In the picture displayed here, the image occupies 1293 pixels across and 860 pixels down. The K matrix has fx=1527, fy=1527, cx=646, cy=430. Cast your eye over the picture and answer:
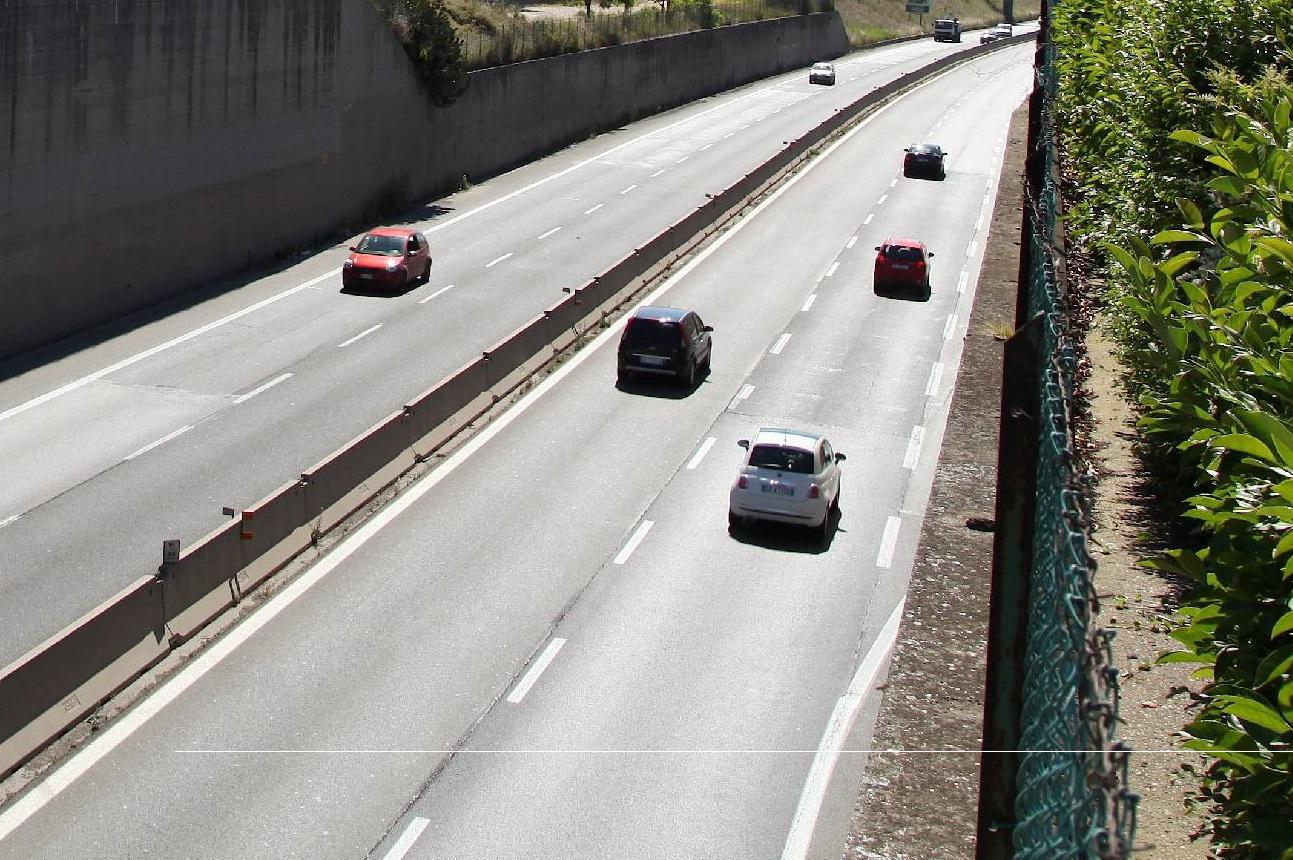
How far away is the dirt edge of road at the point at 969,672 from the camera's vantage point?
5766mm

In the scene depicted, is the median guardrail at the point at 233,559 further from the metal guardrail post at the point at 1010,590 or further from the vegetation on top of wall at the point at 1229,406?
the metal guardrail post at the point at 1010,590

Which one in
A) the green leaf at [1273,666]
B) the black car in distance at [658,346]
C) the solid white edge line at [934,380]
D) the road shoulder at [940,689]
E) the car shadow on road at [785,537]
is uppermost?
the green leaf at [1273,666]

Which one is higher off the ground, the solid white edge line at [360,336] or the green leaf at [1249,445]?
the green leaf at [1249,445]

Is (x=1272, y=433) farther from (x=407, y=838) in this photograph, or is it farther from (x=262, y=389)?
(x=262, y=389)

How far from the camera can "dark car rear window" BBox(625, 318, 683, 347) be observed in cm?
Result: 3222

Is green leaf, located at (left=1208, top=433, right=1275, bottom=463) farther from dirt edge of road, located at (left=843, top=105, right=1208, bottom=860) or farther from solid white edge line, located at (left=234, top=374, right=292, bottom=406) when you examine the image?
solid white edge line, located at (left=234, top=374, right=292, bottom=406)

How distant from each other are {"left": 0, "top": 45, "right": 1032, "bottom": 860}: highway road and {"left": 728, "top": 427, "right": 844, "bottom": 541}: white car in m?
0.58

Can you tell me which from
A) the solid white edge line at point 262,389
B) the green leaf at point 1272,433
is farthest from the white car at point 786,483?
the green leaf at point 1272,433

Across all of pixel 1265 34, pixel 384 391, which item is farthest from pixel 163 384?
pixel 1265 34

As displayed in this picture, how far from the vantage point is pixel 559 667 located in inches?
740

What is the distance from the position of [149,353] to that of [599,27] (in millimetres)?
45385

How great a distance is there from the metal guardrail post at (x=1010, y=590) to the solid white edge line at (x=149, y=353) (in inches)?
1020

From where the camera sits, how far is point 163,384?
3131 cm

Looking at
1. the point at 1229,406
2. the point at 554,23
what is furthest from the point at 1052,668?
the point at 554,23
